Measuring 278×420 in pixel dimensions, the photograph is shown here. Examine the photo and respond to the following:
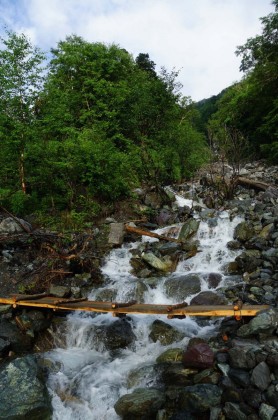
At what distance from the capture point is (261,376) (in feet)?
14.7

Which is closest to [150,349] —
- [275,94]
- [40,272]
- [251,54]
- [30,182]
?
[40,272]

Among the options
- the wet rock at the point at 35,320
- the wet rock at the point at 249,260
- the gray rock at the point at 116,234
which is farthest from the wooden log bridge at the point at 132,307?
the gray rock at the point at 116,234

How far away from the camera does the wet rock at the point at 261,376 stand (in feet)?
14.5

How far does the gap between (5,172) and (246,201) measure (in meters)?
9.46

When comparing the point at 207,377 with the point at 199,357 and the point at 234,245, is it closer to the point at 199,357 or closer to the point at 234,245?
the point at 199,357

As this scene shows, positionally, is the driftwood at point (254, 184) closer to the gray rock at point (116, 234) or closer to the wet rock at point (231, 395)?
the gray rock at point (116, 234)

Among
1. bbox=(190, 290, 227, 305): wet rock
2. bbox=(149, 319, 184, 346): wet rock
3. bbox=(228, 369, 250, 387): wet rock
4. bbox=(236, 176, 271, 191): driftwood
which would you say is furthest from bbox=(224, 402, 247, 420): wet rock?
bbox=(236, 176, 271, 191): driftwood

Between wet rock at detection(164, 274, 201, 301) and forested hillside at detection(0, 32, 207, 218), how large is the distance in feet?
17.6

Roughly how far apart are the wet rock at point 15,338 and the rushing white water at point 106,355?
0.55 m

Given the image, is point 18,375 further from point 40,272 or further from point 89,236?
point 89,236

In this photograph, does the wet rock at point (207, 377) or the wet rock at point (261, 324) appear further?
the wet rock at point (261, 324)

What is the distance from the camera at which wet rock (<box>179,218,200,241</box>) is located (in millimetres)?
10594

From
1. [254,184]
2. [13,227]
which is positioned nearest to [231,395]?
[13,227]

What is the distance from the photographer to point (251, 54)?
74.2 feet
